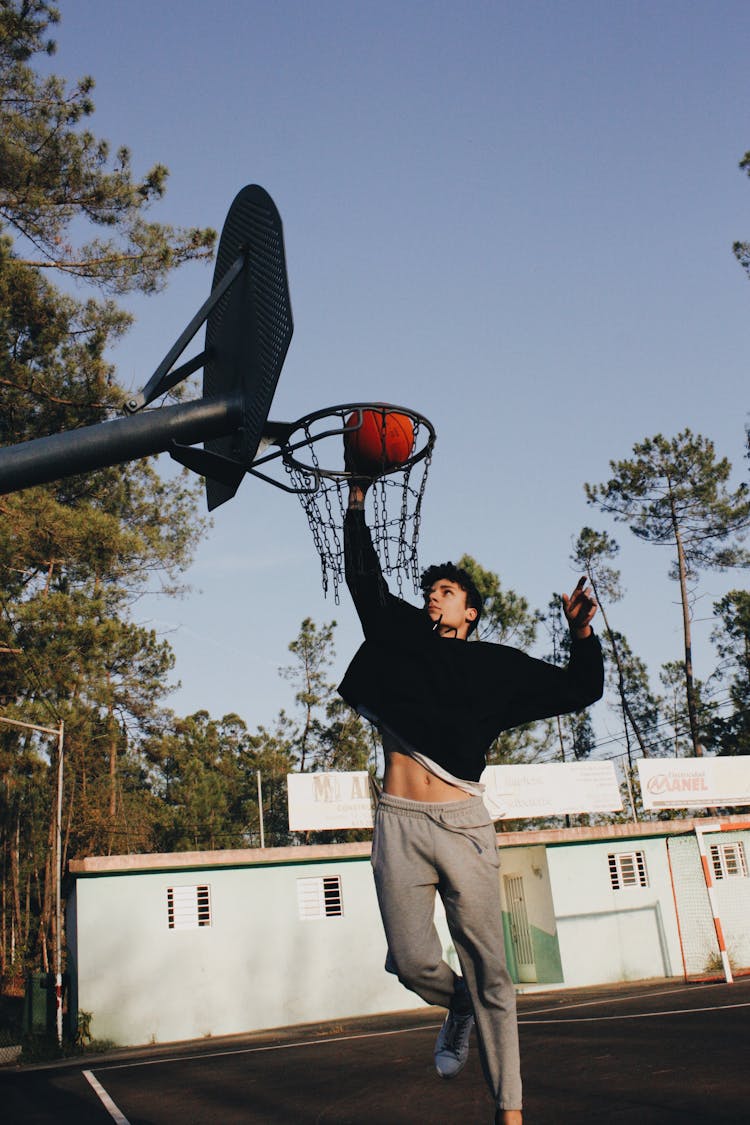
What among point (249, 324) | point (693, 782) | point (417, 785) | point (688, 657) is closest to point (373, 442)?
point (249, 324)

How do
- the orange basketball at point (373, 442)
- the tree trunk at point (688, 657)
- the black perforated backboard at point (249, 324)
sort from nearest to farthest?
the black perforated backboard at point (249, 324) → the orange basketball at point (373, 442) → the tree trunk at point (688, 657)

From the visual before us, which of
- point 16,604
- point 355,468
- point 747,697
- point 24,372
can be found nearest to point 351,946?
point 16,604

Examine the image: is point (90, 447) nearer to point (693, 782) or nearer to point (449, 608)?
point (449, 608)

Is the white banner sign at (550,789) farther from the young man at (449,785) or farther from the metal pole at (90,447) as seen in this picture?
the metal pole at (90,447)

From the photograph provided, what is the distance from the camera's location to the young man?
389cm

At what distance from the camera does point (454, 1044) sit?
13.3 ft

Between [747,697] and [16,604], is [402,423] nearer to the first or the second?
[16,604]

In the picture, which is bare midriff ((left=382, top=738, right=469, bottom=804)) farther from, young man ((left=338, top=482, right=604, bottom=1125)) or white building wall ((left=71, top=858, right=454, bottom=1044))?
white building wall ((left=71, top=858, right=454, bottom=1044))

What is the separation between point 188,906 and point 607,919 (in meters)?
10.3

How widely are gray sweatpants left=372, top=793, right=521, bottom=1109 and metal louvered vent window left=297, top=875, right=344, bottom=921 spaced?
19.8 metres

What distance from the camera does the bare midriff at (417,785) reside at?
399 cm

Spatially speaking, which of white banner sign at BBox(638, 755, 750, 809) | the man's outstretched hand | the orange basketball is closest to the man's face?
the man's outstretched hand

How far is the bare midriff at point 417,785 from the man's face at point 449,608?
64cm

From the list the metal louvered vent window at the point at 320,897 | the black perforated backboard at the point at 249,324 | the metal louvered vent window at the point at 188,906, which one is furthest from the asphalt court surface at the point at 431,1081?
the metal louvered vent window at the point at 320,897
